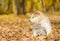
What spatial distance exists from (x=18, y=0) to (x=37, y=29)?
1825 cm

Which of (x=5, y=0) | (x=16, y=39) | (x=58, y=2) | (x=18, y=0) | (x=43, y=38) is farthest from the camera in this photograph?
(x=58, y=2)

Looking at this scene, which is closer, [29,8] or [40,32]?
[40,32]

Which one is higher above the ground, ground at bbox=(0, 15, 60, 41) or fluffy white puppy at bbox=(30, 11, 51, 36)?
fluffy white puppy at bbox=(30, 11, 51, 36)

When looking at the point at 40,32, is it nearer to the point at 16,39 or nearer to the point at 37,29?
the point at 37,29

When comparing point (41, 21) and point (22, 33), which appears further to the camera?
point (22, 33)

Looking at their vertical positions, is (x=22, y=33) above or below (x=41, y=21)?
below

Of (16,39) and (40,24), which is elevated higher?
(40,24)

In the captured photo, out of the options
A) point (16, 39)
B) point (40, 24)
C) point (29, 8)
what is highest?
point (40, 24)

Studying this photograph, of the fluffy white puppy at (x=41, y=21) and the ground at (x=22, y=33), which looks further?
the ground at (x=22, y=33)

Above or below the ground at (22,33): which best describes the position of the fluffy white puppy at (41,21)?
above

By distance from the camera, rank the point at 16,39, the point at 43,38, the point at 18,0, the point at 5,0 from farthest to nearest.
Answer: the point at 5,0, the point at 18,0, the point at 16,39, the point at 43,38

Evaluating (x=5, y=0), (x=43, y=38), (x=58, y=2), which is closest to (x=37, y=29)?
(x=43, y=38)

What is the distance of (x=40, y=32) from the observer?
30.0 feet

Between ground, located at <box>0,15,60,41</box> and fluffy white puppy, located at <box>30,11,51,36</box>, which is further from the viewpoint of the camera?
ground, located at <box>0,15,60,41</box>
